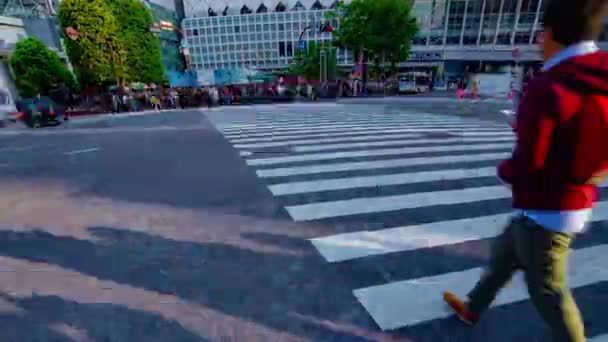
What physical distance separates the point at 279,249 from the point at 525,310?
202cm

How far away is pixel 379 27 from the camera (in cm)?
3005

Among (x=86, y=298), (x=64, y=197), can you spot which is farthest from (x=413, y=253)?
(x=64, y=197)

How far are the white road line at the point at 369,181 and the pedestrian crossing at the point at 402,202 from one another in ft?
0.05

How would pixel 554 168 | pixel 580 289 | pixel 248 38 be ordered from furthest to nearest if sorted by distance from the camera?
pixel 248 38, pixel 580 289, pixel 554 168

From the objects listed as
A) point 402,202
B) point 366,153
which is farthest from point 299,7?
point 402,202

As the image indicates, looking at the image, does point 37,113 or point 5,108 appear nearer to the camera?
point 5,108

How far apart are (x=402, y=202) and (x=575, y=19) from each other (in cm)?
299

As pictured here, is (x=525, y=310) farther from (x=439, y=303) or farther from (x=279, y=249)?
(x=279, y=249)

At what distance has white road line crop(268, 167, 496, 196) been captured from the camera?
469 centimetres

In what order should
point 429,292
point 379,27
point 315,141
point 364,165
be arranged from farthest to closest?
point 379,27
point 315,141
point 364,165
point 429,292

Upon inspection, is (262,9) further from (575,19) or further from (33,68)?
(575,19)

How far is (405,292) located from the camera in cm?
242

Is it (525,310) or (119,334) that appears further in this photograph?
(525,310)

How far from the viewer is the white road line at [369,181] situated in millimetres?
4688
